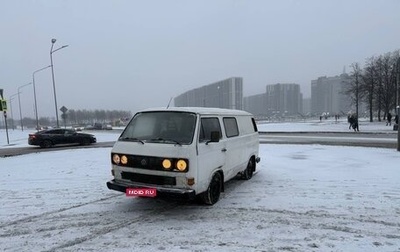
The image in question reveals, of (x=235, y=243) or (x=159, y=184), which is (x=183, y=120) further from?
(x=235, y=243)

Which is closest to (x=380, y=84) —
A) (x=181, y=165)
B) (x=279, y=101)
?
(x=181, y=165)

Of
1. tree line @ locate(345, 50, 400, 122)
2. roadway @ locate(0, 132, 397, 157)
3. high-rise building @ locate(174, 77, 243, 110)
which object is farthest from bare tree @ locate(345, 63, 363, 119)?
roadway @ locate(0, 132, 397, 157)

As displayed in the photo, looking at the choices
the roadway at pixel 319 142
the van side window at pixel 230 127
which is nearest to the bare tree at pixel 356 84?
the roadway at pixel 319 142

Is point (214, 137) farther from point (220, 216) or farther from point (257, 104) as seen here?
point (257, 104)

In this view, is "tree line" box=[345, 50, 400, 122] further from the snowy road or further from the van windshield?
the van windshield

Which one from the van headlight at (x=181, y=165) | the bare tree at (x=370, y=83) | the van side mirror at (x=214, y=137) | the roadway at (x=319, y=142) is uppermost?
the bare tree at (x=370, y=83)

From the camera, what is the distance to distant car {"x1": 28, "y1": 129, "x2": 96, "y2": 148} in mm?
23547

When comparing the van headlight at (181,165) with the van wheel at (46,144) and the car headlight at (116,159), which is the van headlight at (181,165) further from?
the van wheel at (46,144)

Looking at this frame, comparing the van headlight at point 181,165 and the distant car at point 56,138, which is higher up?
the van headlight at point 181,165

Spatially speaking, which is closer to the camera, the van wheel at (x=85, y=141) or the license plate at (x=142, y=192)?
the license plate at (x=142, y=192)

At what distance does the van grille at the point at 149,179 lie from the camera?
613cm

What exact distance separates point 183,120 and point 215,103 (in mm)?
75559

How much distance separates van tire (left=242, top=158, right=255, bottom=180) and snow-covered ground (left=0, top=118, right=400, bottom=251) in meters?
0.23

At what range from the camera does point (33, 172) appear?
36.9 feet
